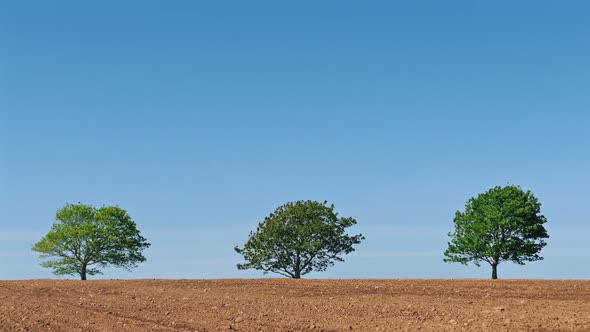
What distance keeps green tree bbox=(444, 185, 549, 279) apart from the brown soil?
57.0ft

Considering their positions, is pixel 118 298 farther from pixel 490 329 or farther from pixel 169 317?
pixel 490 329

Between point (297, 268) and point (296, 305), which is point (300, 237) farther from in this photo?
point (296, 305)

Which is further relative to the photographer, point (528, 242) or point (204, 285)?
point (528, 242)

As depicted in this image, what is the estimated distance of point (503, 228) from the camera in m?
53.1

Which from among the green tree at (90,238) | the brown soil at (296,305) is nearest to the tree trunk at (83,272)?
the green tree at (90,238)

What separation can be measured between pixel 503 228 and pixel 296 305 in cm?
3112

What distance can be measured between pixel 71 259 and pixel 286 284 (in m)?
31.7

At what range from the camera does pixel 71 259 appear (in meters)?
59.8

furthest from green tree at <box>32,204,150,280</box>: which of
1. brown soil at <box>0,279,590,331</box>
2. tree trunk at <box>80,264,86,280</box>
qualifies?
brown soil at <box>0,279,590,331</box>

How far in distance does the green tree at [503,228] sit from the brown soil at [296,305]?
17369 millimetres

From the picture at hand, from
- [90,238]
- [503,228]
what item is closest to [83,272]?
[90,238]

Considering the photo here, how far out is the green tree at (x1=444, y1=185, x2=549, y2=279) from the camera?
52.6 meters

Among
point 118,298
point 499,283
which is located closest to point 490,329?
point 499,283

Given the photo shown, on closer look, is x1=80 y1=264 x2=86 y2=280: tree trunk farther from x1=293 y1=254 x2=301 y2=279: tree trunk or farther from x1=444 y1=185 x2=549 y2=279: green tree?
x1=444 y1=185 x2=549 y2=279: green tree
